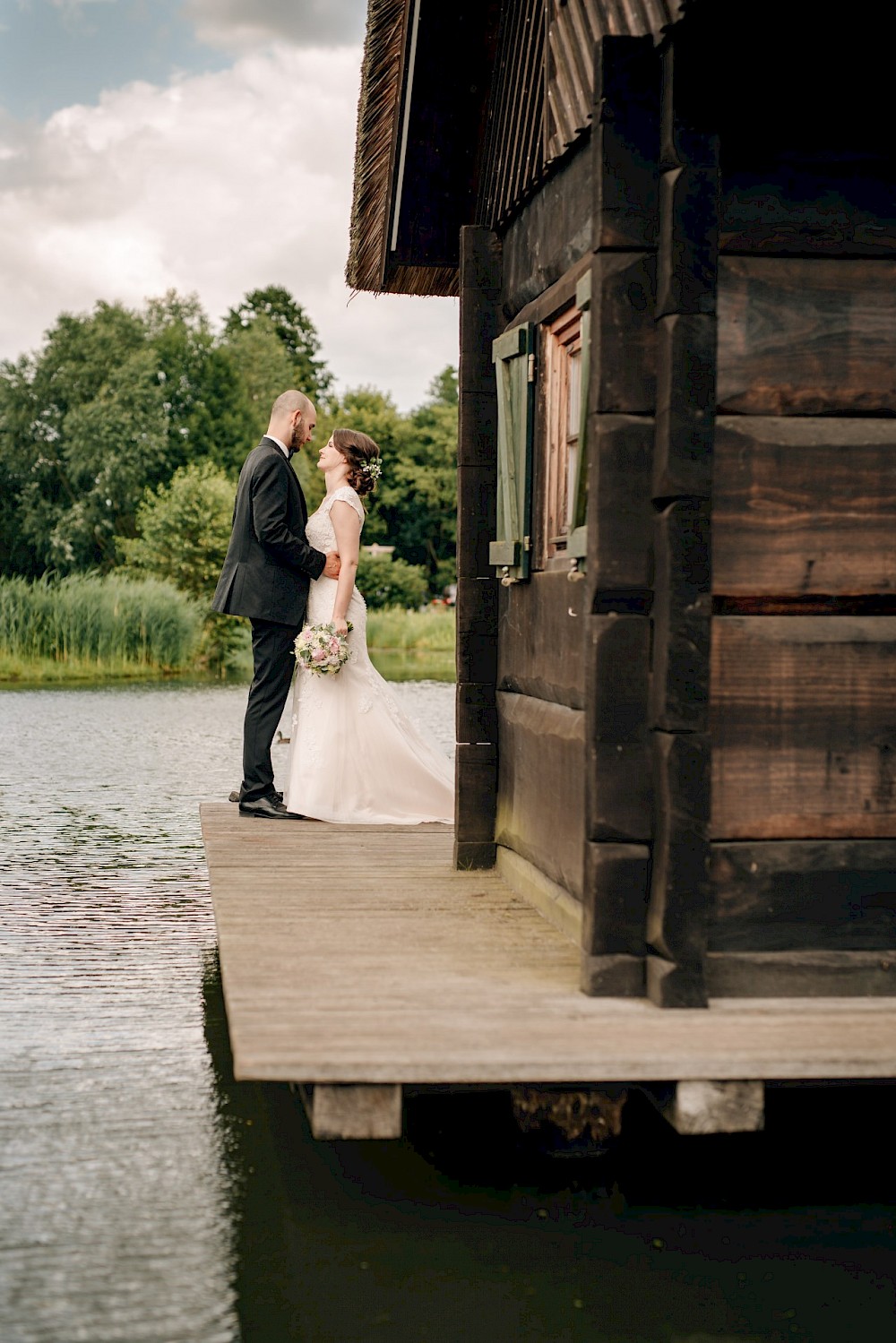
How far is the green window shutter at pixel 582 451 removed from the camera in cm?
536

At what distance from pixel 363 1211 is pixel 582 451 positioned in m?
2.48

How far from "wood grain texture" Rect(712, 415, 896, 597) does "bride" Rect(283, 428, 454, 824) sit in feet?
13.5

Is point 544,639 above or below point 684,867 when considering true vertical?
above

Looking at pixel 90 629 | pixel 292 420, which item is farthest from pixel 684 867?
pixel 90 629

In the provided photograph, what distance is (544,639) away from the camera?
652 cm

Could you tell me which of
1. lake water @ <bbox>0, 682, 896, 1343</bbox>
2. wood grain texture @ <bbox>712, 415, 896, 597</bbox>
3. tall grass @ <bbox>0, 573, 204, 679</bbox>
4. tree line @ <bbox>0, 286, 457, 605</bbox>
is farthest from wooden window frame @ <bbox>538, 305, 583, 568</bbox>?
tree line @ <bbox>0, 286, 457, 605</bbox>

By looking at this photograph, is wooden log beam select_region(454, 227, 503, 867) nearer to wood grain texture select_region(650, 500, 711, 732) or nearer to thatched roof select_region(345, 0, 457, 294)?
thatched roof select_region(345, 0, 457, 294)

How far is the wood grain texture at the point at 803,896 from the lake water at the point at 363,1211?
70 cm

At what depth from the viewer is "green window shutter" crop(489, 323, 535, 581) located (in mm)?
6652

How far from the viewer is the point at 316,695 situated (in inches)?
365

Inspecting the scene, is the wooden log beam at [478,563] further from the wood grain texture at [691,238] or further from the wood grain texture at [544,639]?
the wood grain texture at [691,238]

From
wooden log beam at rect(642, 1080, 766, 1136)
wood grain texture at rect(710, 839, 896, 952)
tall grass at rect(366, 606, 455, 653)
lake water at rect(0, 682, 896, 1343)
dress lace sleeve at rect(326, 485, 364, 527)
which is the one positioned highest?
dress lace sleeve at rect(326, 485, 364, 527)

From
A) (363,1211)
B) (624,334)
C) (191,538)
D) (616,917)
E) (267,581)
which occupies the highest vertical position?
(191,538)

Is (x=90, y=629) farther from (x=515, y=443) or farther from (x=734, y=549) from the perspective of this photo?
(x=734, y=549)
